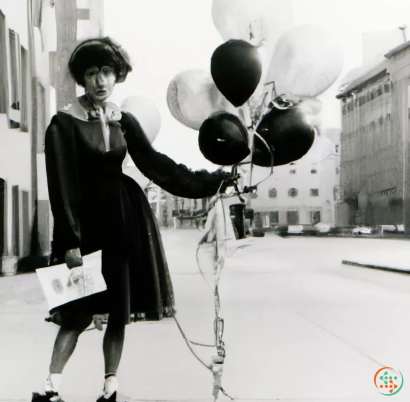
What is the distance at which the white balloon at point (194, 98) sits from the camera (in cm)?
190

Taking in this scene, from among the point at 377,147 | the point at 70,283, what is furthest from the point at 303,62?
the point at 70,283

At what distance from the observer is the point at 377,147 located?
215cm

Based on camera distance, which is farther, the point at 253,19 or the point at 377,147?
the point at 377,147

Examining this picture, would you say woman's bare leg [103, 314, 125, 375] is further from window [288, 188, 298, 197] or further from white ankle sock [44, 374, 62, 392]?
Result: window [288, 188, 298, 197]

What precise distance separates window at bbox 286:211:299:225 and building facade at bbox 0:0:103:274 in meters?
0.97

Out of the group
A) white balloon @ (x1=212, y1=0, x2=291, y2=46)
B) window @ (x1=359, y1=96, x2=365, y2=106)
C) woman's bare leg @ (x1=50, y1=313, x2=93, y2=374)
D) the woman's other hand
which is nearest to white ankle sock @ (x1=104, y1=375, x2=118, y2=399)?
woman's bare leg @ (x1=50, y1=313, x2=93, y2=374)

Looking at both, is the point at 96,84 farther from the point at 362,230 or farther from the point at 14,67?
the point at 362,230

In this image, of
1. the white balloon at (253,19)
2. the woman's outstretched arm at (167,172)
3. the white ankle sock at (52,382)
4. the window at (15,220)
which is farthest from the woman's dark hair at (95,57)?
the white ankle sock at (52,382)

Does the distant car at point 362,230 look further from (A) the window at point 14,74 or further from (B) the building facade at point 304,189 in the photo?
(A) the window at point 14,74

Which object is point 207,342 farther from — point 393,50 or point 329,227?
point 393,50

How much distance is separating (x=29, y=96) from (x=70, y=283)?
0.83 meters

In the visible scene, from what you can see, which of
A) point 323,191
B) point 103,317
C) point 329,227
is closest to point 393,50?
point 323,191

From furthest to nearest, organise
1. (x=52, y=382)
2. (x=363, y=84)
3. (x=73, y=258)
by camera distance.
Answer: (x=363, y=84) < (x=52, y=382) < (x=73, y=258)

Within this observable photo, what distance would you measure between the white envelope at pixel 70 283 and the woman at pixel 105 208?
23mm
